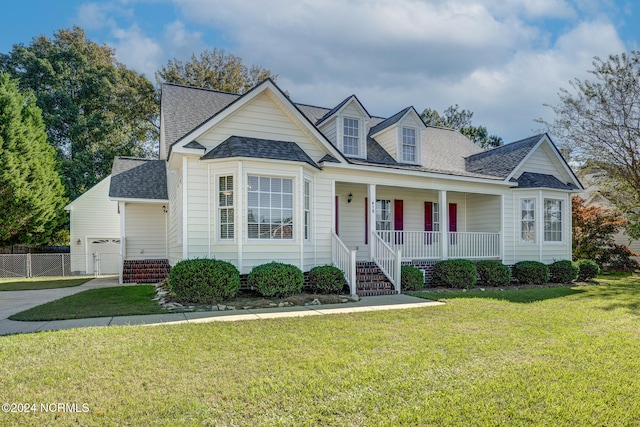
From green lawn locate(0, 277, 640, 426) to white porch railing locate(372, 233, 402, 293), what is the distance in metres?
4.27

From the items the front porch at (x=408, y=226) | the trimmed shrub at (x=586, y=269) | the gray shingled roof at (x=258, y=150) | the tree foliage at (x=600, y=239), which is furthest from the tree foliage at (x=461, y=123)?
the gray shingled roof at (x=258, y=150)

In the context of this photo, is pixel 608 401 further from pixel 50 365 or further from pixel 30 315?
pixel 30 315

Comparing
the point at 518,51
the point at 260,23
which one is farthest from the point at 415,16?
the point at 518,51

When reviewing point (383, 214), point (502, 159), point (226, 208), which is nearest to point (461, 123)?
point (502, 159)

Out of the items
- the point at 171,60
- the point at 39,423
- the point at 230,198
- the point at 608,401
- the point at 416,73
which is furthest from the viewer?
the point at 171,60

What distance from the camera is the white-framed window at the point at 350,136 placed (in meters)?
13.9

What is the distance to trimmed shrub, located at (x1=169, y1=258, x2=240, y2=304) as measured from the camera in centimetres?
898

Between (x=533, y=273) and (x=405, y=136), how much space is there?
683cm

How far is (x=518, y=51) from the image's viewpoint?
15117 mm

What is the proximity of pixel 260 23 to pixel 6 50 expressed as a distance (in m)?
27.2

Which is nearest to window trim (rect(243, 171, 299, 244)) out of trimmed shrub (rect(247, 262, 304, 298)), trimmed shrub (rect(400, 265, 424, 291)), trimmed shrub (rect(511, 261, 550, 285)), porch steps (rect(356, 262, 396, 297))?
trimmed shrub (rect(247, 262, 304, 298))

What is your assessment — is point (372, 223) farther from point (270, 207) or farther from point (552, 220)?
point (552, 220)

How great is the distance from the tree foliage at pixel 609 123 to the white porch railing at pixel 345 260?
46.4 feet

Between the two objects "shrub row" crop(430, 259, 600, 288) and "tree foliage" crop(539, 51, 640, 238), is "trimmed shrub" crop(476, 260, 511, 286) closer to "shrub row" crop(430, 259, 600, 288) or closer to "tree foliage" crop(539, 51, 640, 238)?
"shrub row" crop(430, 259, 600, 288)
